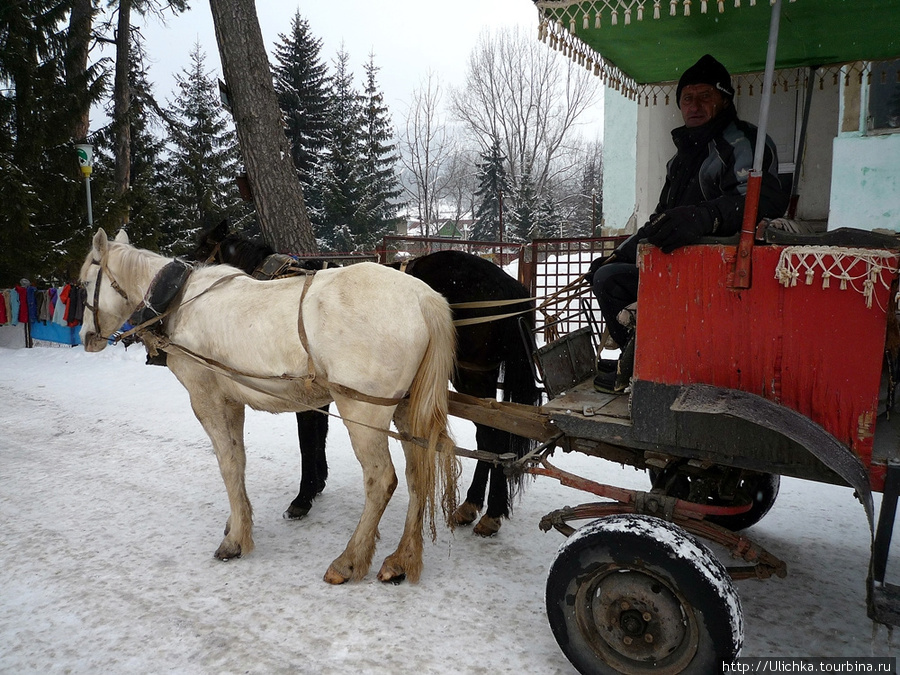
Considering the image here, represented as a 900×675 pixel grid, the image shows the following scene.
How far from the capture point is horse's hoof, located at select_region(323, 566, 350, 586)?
3115mm

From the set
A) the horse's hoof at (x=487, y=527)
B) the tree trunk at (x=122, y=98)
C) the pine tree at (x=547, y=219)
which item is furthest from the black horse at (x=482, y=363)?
the pine tree at (x=547, y=219)

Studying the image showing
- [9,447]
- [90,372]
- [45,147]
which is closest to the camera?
[9,447]

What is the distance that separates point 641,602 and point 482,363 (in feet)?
6.14


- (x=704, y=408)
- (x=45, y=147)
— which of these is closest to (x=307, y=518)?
(x=704, y=408)

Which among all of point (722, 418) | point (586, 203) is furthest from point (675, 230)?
point (586, 203)

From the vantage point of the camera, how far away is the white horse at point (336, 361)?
295 centimetres

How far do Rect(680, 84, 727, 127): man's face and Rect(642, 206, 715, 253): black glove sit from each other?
96 cm

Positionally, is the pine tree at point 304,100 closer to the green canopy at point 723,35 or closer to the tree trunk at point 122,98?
the tree trunk at point 122,98

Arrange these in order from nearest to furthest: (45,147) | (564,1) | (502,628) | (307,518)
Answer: (564,1) < (502,628) < (307,518) < (45,147)

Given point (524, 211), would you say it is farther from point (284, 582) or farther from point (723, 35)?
point (284, 582)

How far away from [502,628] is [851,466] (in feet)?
5.46

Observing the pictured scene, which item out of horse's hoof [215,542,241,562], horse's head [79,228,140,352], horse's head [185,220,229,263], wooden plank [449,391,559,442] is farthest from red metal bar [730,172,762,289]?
horse's head [185,220,229,263]

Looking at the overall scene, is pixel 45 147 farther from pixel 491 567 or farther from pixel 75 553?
pixel 491 567

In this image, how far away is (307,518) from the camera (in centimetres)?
398
